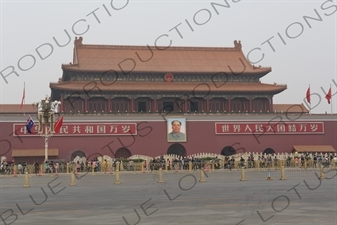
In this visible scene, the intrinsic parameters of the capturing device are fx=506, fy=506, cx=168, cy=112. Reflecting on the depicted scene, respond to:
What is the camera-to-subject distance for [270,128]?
38375mm

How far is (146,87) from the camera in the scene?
129ft

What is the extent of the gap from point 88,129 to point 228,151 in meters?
10.6

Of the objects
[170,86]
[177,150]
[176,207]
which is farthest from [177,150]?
[176,207]

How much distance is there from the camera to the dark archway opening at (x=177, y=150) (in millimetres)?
37469

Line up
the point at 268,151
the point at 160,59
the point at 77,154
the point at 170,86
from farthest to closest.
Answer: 1. the point at 160,59
2. the point at 170,86
3. the point at 268,151
4. the point at 77,154

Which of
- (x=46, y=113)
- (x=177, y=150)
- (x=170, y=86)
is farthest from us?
(x=170, y=86)

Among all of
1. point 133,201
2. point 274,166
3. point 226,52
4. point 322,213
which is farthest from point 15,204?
point 226,52

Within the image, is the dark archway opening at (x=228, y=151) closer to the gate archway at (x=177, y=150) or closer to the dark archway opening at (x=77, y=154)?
the gate archway at (x=177, y=150)

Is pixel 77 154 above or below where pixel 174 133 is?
below

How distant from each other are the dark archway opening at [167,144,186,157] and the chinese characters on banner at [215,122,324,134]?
2.87 m

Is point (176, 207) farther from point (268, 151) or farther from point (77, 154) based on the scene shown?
point (268, 151)

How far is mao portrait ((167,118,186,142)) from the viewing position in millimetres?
37188

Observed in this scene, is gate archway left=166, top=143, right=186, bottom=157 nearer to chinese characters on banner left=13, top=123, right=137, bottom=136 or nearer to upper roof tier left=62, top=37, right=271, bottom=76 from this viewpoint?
chinese characters on banner left=13, top=123, right=137, bottom=136

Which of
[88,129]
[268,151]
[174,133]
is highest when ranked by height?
[88,129]
